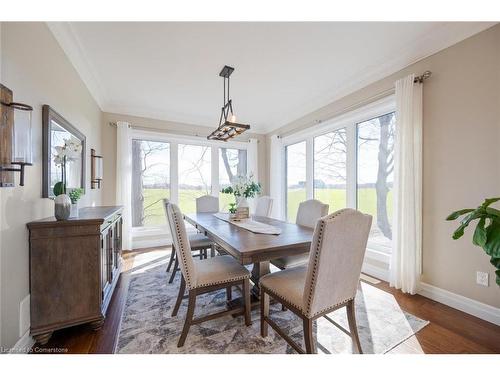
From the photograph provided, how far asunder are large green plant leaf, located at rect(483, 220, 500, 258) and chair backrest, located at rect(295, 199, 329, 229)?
1.19 metres

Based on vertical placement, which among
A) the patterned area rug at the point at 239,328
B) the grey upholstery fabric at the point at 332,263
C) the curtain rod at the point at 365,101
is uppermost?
the curtain rod at the point at 365,101

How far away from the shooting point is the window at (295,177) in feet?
14.3

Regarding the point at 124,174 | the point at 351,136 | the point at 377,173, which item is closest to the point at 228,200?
the point at 124,174

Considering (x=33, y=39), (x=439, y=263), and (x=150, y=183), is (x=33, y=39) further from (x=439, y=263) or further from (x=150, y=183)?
(x=439, y=263)

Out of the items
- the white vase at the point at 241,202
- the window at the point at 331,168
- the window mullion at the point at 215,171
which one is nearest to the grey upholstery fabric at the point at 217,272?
the white vase at the point at 241,202

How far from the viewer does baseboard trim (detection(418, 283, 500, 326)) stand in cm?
182

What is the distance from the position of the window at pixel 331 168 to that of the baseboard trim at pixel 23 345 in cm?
354

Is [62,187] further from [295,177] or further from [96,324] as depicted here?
[295,177]

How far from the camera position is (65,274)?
5.24ft

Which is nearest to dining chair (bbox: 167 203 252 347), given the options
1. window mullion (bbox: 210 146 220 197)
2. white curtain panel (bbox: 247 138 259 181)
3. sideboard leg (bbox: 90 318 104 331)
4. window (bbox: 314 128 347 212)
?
sideboard leg (bbox: 90 318 104 331)

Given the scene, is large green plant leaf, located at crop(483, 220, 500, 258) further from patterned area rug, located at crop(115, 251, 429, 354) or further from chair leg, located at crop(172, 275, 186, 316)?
chair leg, located at crop(172, 275, 186, 316)

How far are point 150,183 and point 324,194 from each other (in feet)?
10.8

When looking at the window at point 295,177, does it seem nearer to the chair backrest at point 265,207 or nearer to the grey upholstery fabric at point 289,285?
the chair backrest at point 265,207

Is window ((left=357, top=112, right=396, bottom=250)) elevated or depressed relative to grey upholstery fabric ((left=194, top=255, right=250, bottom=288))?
elevated
